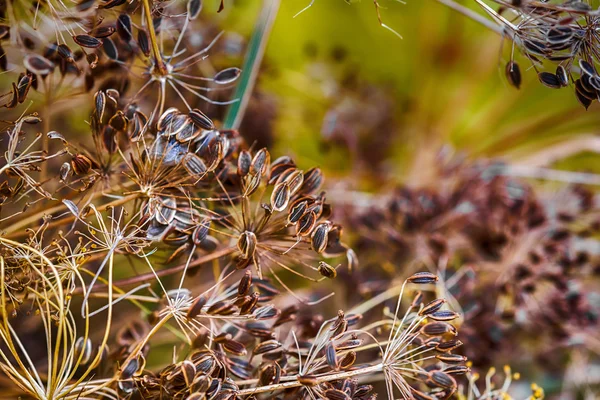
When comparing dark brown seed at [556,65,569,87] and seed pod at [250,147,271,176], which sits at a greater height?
dark brown seed at [556,65,569,87]

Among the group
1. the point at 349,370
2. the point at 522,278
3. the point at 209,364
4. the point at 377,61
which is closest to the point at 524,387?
the point at 522,278

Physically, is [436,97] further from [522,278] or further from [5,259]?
[5,259]

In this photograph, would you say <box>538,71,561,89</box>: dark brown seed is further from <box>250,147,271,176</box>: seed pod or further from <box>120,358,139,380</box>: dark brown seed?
<box>120,358,139,380</box>: dark brown seed

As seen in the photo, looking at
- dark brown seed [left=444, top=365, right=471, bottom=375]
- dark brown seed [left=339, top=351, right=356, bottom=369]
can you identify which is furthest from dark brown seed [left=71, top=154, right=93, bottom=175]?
dark brown seed [left=444, top=365, right=471, bottom=375]

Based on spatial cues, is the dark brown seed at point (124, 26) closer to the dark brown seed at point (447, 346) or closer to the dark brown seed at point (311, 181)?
the dark brown seed at point (311, 181)

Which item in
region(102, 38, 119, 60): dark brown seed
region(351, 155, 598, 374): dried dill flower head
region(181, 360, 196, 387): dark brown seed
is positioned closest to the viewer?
region(181, 360, 196, 387): dark brown seed
